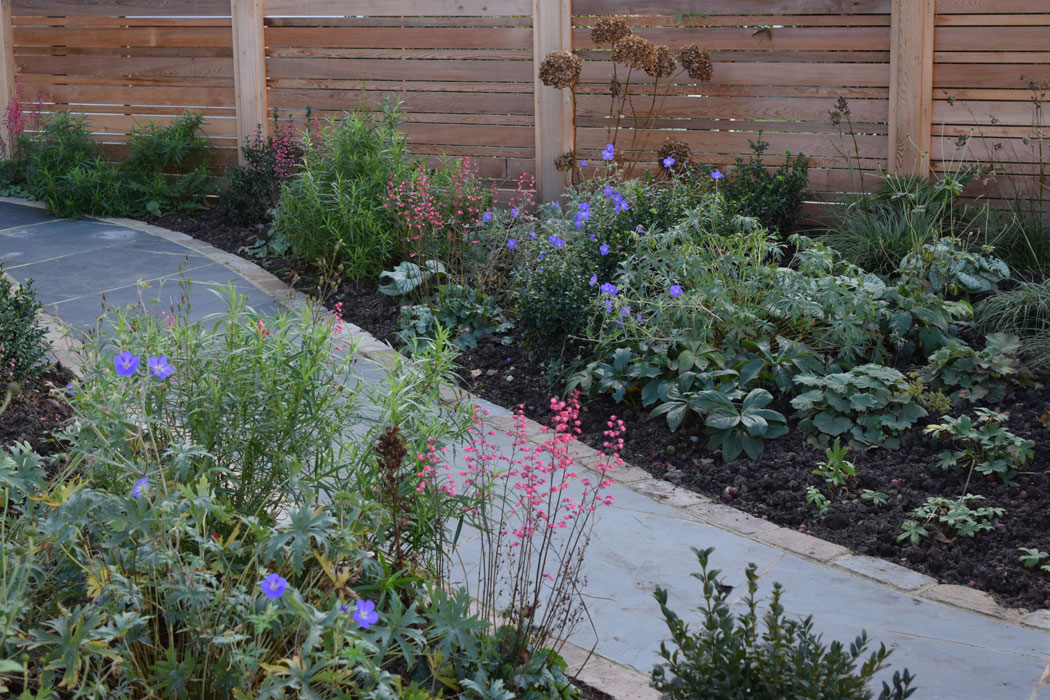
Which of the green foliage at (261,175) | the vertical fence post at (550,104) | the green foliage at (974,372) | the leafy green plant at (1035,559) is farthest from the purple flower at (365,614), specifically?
the green foliage at (261,175)

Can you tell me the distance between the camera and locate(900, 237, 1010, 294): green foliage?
5.30 m

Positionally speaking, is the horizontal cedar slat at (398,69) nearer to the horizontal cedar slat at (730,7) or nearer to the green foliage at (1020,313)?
the horizontal cedar slat at (730,7)

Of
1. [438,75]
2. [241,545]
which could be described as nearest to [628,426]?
[241,545]

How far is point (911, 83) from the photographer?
20.1 feet

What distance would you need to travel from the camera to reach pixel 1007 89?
599cm

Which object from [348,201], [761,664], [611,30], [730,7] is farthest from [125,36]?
[761,664]

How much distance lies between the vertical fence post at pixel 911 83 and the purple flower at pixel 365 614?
5.12 metres

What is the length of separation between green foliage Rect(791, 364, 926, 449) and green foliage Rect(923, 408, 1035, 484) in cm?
15

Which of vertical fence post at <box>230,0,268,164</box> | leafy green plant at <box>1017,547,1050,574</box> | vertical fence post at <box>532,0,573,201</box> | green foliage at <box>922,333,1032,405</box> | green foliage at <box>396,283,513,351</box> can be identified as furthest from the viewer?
vertical fence post at <box>230,0,268,164</box>

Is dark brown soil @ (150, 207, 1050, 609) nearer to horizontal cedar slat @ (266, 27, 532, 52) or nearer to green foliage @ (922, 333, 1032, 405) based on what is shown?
green foliage @ (922, 333, 1032, 405)

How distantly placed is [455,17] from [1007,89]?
371 cm

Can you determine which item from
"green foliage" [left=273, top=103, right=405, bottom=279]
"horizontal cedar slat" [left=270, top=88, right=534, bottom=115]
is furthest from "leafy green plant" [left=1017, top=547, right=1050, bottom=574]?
"horizontal cedar slat" [left=270, top=88, right=534, bottom=115]

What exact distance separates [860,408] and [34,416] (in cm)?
334

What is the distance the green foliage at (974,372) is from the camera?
14.5 ft
